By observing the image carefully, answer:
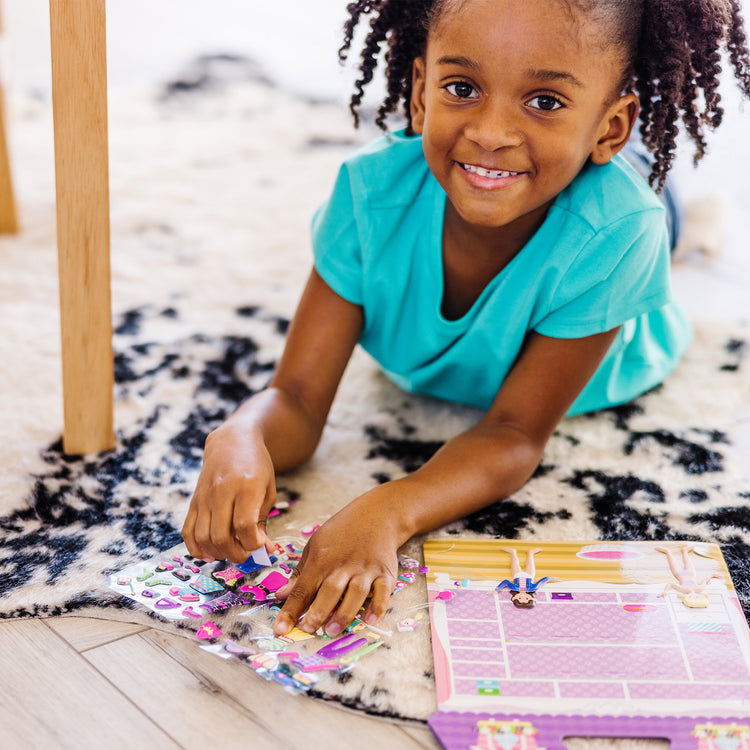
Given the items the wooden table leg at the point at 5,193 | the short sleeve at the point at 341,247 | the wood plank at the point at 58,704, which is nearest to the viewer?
the wood plank at the point at 58,704

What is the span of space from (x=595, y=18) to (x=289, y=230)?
77 cm

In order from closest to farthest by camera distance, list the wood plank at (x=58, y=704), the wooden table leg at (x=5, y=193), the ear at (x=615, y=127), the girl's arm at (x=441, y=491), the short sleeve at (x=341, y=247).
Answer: the wood plank at (x=58, y=704) < the girl's arm at (x=441, y=491) < the ear at (x=615, y=127) < the short sleeve at (x=341, y=247) < the wooden table leg at (x=5, y=193)

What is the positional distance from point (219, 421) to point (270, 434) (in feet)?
0.50

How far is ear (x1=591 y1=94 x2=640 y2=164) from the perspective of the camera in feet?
→ 2.99

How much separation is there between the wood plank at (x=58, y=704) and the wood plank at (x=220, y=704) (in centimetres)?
1

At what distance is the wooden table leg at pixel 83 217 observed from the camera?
0.84 metres

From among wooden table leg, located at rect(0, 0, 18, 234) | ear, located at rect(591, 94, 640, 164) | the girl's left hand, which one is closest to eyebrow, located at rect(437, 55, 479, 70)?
ear, located at rect(591, 94, 640, 164)

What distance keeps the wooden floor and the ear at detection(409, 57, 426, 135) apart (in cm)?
53

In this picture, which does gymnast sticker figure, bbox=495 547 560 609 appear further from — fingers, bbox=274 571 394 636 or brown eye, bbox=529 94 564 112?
brown eye, bbox=529 94 564 112

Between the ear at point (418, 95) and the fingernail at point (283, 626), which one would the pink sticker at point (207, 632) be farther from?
the ear at point (418, 95)

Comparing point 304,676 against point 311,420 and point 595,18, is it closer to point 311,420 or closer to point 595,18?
point 311,420

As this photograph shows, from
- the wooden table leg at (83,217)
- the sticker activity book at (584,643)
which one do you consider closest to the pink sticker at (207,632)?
the sticker activity book at (584,643)

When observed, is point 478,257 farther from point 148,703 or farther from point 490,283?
point 148,703

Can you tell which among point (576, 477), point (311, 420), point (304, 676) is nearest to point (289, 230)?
point (311, 420)
